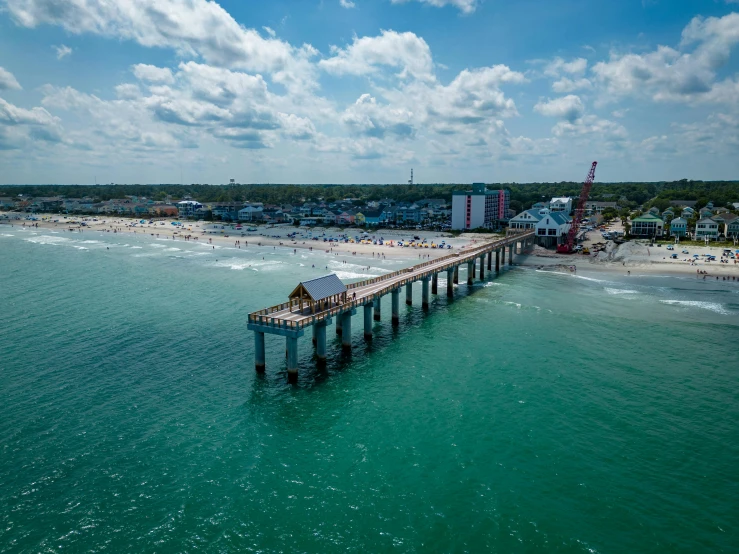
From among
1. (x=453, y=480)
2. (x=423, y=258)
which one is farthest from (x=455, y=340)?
(x=423, y=258)

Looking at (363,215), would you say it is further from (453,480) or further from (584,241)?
(453,480)

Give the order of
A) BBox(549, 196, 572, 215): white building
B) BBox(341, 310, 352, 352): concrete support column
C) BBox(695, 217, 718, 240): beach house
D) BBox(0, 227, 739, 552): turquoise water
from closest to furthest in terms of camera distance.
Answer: BBox(0, 227, 739, 552): turquoise water → BBox(341, 310, 352, 352): concrete support column → BBox(695, 217, 718, 240): beach house → BBox(549, 196, 572, 215): white building

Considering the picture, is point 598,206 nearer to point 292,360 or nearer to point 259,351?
point 292,360

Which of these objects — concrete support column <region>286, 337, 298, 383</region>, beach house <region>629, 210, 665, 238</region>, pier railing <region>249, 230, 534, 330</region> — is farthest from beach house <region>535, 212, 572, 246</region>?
concrete support column <region>286, 337, 298, 383</region>

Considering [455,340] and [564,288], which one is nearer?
[455,340]

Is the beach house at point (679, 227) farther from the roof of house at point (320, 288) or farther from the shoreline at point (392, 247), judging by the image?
the roof of house at point (320, 288)

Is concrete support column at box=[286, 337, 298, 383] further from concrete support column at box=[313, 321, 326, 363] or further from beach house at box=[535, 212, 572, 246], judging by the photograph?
beach house at box=[535, 212, 572, 246]
